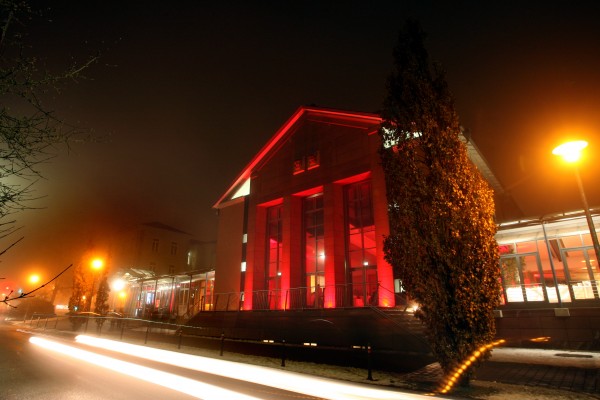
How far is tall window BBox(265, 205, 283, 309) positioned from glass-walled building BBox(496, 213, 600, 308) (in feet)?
41.1

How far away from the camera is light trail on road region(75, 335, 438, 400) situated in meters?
4.97

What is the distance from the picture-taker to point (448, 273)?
8.18m

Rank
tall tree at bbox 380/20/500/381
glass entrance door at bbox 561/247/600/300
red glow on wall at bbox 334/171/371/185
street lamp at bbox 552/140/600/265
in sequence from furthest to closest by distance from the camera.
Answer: red glow on wall at bbox 334/171/371/185, glass entrance door at bbox 561/247/600/300, tall tree at bbox 380/20/500/381, street lamp at bbox 552/140/600/265

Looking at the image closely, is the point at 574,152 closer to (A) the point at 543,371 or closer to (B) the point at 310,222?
Answer: (A) the point at 543,371

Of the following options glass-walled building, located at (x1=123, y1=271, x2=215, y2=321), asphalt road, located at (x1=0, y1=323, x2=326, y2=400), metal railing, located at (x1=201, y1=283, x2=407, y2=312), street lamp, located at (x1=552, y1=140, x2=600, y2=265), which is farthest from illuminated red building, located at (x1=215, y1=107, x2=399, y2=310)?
asphalt road, located at (x1=0, y1=323, x2=326, y2=400)

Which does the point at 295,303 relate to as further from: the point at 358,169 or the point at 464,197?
the point at 464,197

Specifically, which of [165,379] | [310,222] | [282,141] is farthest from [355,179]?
[165,379]

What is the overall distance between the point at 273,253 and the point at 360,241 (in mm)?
6554

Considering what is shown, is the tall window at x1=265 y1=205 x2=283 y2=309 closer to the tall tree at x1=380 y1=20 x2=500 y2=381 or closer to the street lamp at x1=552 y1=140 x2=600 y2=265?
the tall tree at x1=380 y1=20 x2=500 y2=381

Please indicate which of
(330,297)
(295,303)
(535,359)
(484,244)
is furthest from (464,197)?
(295,303)

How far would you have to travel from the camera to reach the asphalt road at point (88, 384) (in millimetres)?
5977

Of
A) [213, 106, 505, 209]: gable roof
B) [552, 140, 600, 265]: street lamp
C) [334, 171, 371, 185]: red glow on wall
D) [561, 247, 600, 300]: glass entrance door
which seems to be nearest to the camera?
[552, 140, 600, 265]: street lamp

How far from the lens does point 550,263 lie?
14.4 metres

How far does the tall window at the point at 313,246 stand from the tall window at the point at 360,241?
1829 millimetres
